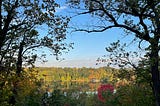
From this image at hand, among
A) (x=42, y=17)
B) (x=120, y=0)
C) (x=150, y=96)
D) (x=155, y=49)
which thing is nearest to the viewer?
(x=155, y=49)

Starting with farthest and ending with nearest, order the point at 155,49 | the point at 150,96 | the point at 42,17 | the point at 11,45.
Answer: the point at 150,96 < the point at 11,45 < the point at 42,17 < the point at 155,49

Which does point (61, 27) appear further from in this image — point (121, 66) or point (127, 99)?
point (127, 99)

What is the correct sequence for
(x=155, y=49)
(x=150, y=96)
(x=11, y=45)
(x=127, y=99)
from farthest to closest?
(x=127, y=99)
(x=150, y=96)
(x=11, y=45)
(x=155, y=49)

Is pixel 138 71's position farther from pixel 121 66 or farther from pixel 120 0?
pixel 120 0

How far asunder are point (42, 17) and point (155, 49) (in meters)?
6.77

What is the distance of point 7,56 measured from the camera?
21.2 meters

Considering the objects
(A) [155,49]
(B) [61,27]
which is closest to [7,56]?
(B) [61,27]

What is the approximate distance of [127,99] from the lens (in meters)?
54.5

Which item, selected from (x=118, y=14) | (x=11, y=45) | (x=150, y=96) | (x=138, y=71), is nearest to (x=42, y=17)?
(x=11, y=45)

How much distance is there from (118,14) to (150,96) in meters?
20.8

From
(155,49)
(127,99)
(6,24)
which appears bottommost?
(127,99)

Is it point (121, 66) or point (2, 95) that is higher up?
point (121, 66)

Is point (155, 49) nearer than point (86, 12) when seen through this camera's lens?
Yes

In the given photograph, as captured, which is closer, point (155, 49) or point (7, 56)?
point (155, 49)
